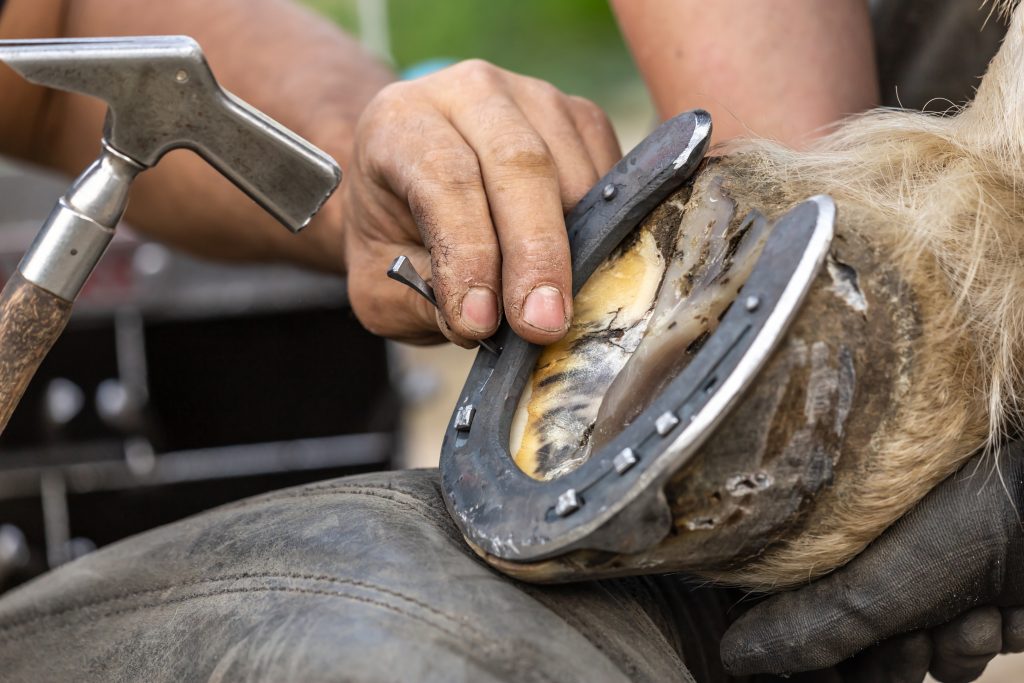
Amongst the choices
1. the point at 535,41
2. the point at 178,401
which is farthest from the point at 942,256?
the point at 535,41

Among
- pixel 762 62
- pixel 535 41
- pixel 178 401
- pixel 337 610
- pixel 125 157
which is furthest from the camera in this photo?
pixel 535 41

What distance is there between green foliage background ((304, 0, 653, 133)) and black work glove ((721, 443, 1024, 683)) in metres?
3.16

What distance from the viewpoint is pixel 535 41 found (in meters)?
3.96

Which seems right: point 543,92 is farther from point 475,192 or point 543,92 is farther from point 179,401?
point 179,401

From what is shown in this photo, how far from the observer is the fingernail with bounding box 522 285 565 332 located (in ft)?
2.03

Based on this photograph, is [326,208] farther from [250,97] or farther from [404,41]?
[404,41]

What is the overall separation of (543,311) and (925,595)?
0.26 m

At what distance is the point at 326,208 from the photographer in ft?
3.30

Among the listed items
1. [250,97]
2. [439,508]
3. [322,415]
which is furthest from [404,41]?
[439,508]

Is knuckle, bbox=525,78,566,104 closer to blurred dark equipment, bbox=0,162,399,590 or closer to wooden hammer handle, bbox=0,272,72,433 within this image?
wooden hammer handle, bbox=0,272,72,433

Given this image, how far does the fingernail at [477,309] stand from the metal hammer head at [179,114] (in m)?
0.11

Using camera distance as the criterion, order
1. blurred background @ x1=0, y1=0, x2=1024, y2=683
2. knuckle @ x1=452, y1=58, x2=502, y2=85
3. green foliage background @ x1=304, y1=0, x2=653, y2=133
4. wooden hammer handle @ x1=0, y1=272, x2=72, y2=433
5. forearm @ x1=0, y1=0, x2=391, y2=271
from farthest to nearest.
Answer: green foliage background @ x1=304, y1=0, x2=653, y2=133 < blurred background @ x1=0, y1=0, x2=1024, y2=683 < forearm @ x1=0, y1=0, x2=391, y2=271 < knuckle @ x1=452, y1=58, x2=502, y2=85 < wooden hammer handle @ x1=0, y1=272, x2=72, y2=433

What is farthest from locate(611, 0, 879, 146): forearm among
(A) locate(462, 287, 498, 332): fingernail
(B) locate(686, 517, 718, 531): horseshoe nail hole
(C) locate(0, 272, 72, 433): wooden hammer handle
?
(C) locate(0, 272, 72, 433): wooden hammer handle

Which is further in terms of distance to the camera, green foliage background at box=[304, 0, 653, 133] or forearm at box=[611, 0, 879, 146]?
green foliage background at box=[304, 0, 653, 133]
